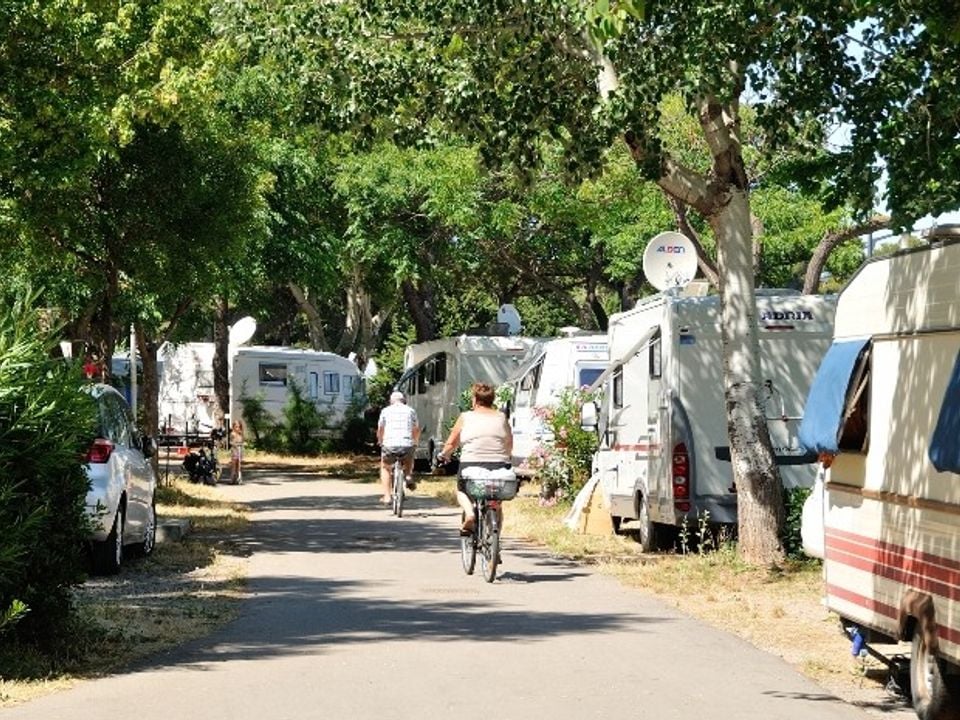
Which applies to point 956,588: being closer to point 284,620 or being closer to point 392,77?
point 284,620

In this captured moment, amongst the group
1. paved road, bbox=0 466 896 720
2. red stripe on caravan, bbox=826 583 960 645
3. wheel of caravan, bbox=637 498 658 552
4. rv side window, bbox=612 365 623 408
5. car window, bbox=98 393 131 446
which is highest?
rv side window, bbox=612 365 623 408

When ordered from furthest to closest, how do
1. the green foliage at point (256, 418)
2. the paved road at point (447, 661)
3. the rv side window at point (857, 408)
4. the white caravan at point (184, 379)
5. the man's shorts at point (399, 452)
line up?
the white caravan at point (184, 379), the green foliage at point (256, 418), the man's shorts at point (399, 452), the rv side window at point (857, 408), the paved road at point (447, 661)

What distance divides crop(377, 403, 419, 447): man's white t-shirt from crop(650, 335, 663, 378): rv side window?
767 centimetres

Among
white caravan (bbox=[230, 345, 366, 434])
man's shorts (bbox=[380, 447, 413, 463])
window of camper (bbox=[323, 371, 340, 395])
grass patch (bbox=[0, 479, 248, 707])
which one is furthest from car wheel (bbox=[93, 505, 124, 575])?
window of camper (bbox=[323, 371, 340, 395])

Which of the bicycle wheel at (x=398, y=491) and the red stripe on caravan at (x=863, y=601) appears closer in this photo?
the red stripe on caravan at (x=863, y=601)

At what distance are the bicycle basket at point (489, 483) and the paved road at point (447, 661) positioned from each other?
2.53 feet

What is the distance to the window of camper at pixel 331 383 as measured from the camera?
168ft

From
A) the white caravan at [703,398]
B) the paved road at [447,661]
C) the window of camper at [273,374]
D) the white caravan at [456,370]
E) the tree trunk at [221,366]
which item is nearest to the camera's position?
the paved road at [447,661]

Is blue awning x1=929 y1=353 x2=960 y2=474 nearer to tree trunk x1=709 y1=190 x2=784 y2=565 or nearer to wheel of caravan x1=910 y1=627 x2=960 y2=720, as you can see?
wheel of caravan x1=910 y1=627 x2=960 y2=720

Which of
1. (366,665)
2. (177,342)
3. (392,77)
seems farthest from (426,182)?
(366,665)

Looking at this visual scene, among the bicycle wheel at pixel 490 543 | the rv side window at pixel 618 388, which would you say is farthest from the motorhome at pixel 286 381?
the bicycle wheel at pixel 490 543

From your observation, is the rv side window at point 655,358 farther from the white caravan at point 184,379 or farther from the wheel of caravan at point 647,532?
the white caravan at point 184,379

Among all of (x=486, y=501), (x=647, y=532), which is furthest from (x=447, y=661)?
(x=647, y=532)

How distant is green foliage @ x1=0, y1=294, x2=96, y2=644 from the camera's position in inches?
424
